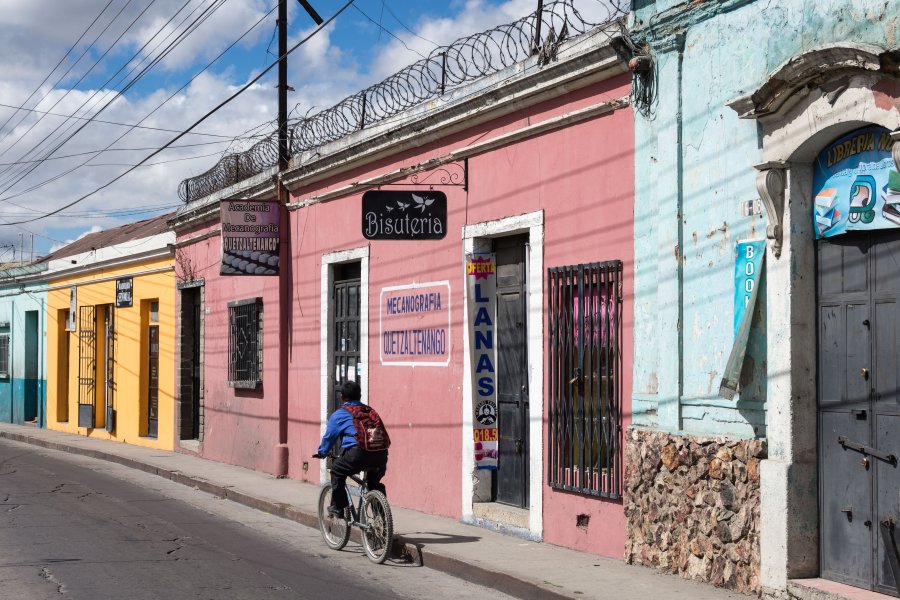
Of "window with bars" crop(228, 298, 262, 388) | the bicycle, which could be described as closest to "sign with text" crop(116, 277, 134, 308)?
"window with bars" crop(228, 298, 262, 388)

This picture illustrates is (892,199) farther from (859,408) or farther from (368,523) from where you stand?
(368,523)

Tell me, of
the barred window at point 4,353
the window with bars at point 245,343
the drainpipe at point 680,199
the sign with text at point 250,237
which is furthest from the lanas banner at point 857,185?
the barred window at point 4,353

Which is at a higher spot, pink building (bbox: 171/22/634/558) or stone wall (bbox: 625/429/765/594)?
pink building (bbox: 171/22/634/558)

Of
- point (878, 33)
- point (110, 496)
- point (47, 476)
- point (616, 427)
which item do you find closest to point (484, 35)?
point (616, 427)

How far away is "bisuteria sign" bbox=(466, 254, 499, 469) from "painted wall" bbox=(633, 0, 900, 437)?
258 centimetres

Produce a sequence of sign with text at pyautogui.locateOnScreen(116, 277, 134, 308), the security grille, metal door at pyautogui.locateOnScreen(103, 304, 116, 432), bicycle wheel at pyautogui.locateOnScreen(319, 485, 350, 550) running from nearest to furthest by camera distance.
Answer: bicycle wheel at pyautogui.locateOnScreen(319, 485, 350, 550)
sign with text at pyautogui.locateOnScreen(116, 277, 134, 308)
metal door at pyautogui.locateOnScreen(103, 304, 116, 432)
the security grille

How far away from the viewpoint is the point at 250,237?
16.4 metres

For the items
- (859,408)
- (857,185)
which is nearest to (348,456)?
(859,408)

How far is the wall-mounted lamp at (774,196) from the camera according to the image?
295 inches

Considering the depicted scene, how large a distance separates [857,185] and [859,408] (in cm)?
146

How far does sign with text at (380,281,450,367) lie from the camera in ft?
39.6

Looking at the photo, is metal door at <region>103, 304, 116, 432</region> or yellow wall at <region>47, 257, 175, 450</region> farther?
metal door at <region>103, 304, 116, 432</region>

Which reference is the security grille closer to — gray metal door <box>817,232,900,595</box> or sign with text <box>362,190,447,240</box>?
sign with text <box>362,190,447,240</box>

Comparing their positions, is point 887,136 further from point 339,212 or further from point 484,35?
point 339,212
